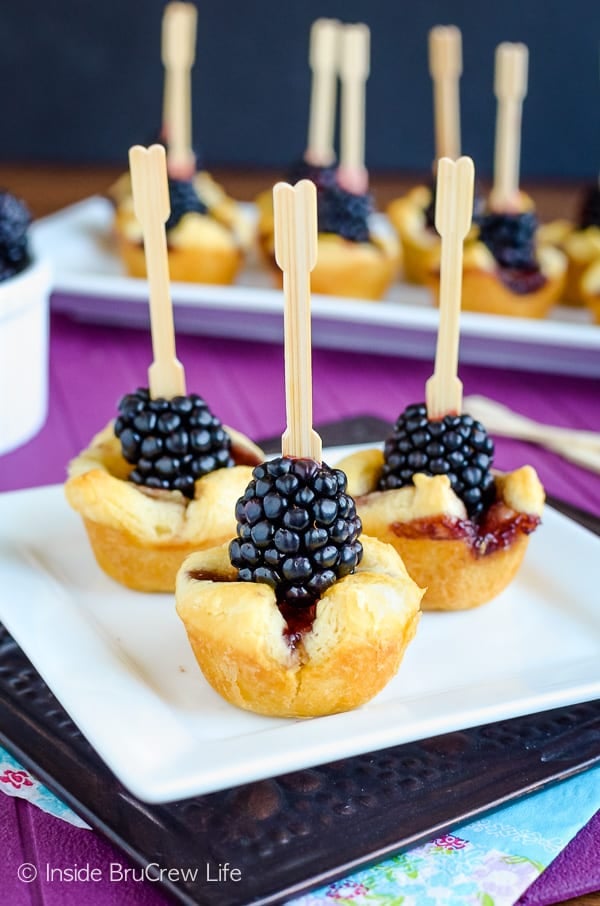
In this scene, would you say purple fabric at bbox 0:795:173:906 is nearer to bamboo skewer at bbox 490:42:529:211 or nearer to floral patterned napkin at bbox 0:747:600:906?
floral patterned napkin at bbox 0:747:600:906

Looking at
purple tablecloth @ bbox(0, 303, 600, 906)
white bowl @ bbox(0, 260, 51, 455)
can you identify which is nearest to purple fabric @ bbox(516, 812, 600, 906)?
purple tablecloth @ bbox(0, 303, 600, 906)

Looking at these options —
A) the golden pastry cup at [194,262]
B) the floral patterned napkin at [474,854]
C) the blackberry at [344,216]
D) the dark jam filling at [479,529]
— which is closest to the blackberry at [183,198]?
the golden pastry cup at [194,262]

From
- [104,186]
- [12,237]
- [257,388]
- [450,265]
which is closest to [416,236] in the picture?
[257,388]

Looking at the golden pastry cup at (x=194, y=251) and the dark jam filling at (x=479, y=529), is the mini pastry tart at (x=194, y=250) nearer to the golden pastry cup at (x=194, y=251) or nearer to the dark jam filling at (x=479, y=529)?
the golden pastry cup at (x=194, y=251)

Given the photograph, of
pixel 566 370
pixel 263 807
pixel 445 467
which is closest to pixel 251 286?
pixel 566 370

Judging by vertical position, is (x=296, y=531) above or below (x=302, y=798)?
above

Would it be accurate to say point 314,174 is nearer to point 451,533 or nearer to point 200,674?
point 451,533
